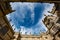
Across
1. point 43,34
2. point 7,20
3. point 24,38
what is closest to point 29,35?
point 24,38

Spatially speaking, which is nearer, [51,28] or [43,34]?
[51,28]

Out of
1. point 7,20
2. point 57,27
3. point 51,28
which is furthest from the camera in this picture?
point 51,28

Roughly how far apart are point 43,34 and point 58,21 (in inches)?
302

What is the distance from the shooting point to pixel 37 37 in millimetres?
34938

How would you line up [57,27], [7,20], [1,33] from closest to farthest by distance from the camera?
[1,33] → [7,20] → [57,27]

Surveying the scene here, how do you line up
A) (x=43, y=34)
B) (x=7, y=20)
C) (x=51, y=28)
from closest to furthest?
→ (x=7, y=20), (x=51, y=28), (x=43, y=34)

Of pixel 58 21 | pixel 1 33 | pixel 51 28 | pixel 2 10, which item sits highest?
pixel 2 10

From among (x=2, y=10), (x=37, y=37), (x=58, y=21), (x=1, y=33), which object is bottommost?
(x=37, y=37)

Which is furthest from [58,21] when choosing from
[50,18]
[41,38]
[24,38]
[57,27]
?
[24,38]

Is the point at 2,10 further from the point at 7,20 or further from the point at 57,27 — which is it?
the point at 57,27

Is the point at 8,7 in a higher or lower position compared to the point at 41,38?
higher

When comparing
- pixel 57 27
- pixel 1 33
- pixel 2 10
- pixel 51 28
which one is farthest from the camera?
pixel 51 28

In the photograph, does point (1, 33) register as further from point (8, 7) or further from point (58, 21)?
point (58, 21)

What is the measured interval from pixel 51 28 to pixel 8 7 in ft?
50.5
